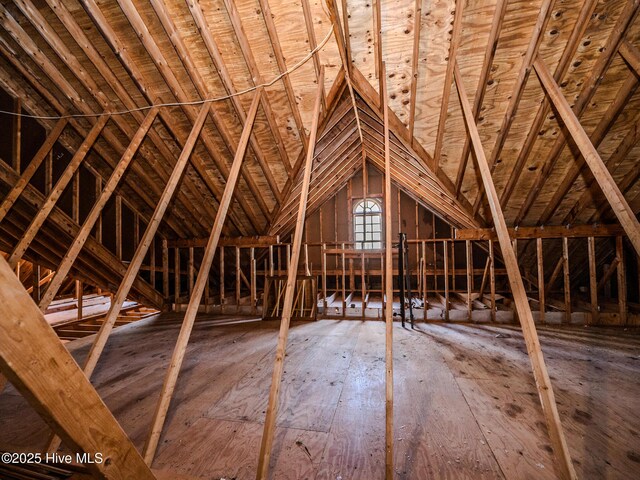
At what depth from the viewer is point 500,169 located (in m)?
3.84

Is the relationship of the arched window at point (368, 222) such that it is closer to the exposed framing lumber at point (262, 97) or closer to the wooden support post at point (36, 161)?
the exposed framing lumber at point (262, 97)

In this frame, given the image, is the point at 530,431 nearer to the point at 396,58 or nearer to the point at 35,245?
the point at 396,58

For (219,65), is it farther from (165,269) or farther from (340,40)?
(165,269)

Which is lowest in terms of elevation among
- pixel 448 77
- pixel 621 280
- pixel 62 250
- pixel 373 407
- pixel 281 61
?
pixel 373 407

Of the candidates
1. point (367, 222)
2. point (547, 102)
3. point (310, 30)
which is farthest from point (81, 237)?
point (367, 222)

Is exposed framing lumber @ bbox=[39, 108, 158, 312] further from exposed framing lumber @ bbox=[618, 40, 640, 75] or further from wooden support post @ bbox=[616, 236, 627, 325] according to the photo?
wooden support post @ bbox=[616, 236, 627, 325]

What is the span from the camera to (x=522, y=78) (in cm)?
266

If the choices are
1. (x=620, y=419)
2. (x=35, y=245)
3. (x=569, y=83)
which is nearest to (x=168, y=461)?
(x=620, y=419)

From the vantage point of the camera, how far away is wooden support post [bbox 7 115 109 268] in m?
2.99

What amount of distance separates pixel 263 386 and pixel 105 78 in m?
3.67

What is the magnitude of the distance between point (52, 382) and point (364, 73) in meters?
3.68

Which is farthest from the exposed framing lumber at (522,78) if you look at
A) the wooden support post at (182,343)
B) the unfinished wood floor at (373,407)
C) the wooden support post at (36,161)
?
the wooden support post at (36,161)

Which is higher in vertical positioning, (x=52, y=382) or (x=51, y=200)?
(x=51, y=200)

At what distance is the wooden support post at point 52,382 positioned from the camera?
598 millimetres
